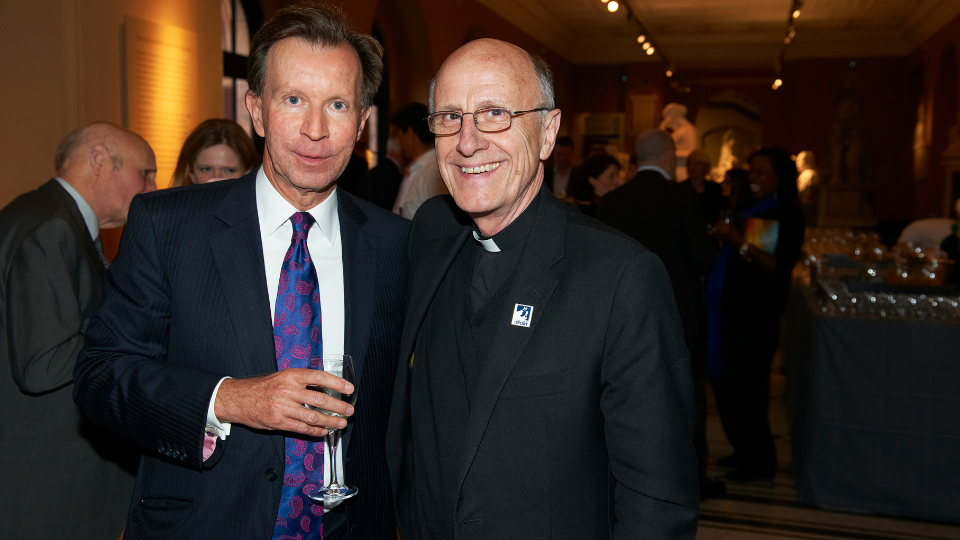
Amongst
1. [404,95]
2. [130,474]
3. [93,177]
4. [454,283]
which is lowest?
[130,474]

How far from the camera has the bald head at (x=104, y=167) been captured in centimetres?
256

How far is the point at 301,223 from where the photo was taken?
1608 mm

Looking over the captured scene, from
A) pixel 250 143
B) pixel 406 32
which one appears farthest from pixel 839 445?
pixel 406 32

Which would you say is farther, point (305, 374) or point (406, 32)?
point (406, 32)

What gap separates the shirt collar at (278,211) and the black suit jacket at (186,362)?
0.04 metres

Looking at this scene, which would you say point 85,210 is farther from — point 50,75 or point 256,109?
point 50,75

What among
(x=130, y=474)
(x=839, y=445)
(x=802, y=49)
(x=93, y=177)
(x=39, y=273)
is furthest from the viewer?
(x=802, y=49)

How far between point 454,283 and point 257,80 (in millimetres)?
624

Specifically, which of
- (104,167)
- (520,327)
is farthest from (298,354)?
(104,167)

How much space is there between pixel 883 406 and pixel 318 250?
3271 mm

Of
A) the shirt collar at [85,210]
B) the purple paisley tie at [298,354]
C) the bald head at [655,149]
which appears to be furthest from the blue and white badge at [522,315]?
the bald head at [655,149]

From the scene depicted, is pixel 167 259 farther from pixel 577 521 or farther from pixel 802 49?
pixel 802 49

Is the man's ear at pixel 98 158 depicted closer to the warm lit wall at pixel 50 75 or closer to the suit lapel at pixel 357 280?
the suit lapel at pixel 357 280

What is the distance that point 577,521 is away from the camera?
1.39 meters
